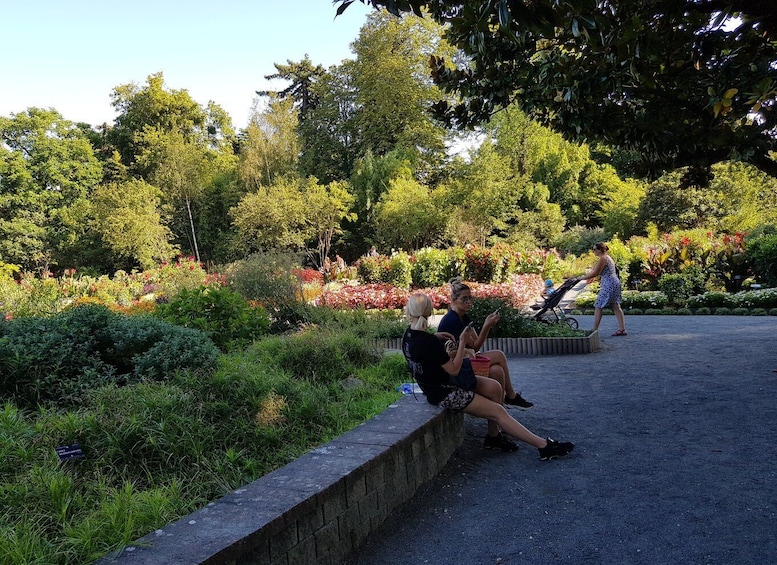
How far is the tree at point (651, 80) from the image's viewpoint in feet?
15.5

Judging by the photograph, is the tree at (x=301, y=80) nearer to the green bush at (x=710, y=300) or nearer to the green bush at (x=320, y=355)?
the green bush at (x=710, y=300)

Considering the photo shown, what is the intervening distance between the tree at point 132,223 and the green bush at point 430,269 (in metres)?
15.7

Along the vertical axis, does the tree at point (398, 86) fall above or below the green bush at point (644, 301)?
above

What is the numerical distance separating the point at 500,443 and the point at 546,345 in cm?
429

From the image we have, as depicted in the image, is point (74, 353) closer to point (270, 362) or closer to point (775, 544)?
point (270, 362)

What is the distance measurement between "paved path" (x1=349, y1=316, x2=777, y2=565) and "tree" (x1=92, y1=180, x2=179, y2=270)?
2560 centimetres

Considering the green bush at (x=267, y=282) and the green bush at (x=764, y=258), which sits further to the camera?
the green bush at (x=764, y=258)

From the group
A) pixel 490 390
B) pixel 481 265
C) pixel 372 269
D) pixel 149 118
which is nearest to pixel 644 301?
pixel 481 265

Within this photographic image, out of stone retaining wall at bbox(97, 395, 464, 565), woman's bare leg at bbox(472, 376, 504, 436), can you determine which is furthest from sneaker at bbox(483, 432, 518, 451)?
stone retaining wall at bbox(97, 395, 464, 565)

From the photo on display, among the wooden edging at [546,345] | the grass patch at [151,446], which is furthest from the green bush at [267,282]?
the grass patch at [151,446]

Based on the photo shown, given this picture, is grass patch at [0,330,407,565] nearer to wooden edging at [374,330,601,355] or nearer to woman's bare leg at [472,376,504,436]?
woman's bare leg at [472,376,504,436]

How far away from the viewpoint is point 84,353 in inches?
192

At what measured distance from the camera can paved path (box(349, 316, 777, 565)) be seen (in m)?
2.75

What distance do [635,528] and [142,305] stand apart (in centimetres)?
1153
